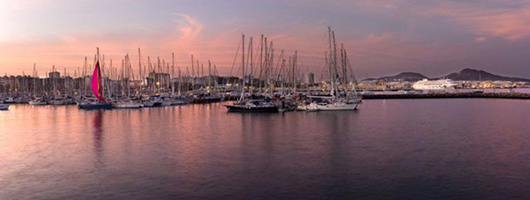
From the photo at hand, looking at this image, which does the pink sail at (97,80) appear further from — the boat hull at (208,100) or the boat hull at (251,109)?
the boat hull at (208,100)

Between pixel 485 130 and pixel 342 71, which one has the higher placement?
pixel 342 71

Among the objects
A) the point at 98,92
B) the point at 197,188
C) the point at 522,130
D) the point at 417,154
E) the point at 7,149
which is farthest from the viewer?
the point at 98,92

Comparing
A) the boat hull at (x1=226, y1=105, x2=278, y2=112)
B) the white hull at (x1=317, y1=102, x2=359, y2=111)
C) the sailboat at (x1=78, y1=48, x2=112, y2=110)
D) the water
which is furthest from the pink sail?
the white hull at (x1=317, y1=102, x2=359, y2=111)

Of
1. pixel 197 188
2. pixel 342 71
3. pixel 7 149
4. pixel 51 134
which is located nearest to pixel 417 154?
pixel 197 188

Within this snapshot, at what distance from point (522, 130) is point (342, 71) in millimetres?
35243

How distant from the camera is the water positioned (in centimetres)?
1367

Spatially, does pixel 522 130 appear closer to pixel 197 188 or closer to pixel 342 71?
pixel 197 188

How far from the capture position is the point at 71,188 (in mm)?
14289

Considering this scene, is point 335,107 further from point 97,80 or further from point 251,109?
point 97,80

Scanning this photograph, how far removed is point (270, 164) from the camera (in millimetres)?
17781

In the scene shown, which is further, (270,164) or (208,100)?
(208,100)

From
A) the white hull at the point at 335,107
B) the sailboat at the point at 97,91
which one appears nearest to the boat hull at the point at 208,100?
the sailboat at the point at 97,91

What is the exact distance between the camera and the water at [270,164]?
13.7m

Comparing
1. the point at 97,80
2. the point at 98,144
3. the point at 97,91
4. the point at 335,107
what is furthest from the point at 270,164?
the point at 97,91
